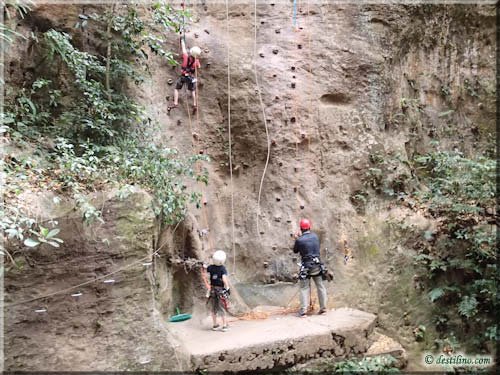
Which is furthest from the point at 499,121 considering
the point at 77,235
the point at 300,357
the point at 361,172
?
the point at 77,235

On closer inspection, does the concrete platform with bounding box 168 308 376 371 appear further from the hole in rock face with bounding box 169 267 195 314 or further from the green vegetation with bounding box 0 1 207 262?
the green vegetation with bounding box 0 1 207 262

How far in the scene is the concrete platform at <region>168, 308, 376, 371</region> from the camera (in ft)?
19.5

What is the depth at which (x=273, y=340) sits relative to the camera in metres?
6.25

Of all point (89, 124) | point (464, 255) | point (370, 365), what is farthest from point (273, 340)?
point (89, 124)

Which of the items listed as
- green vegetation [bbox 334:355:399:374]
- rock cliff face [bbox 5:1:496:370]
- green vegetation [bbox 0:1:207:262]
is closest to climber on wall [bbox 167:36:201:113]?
rock cliff face [bbox 5:1:496:370]

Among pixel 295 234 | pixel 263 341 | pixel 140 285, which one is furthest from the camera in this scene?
pixel 295 234

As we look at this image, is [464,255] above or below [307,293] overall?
above

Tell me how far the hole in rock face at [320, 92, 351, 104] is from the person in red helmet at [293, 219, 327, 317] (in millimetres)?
3037

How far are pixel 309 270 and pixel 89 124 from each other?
3999mm

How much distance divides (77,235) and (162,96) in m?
3.96

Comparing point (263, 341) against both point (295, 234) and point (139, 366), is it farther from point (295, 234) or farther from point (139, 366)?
point (295, 234)

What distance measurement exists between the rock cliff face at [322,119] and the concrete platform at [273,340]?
0.67 metres

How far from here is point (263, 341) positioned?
20.4ft

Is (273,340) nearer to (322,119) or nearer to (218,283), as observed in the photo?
(218,283)
